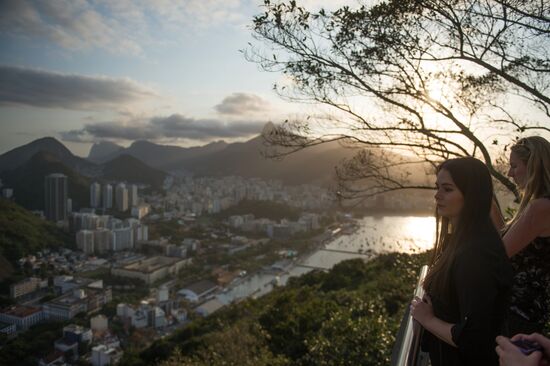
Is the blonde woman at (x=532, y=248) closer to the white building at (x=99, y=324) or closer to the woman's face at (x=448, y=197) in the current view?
the woman's face at (x=448, y=197)

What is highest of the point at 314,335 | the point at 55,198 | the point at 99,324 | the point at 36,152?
the point at 36,152

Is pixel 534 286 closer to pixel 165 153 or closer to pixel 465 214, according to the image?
pixel 465 214

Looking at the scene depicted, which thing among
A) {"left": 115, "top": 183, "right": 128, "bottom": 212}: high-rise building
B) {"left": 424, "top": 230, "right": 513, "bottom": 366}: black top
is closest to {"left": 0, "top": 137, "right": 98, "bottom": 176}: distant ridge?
{"left": 115, "top": 183, "right": 128, "bottom": 212}: high-rise building

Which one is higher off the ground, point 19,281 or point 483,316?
point 483,316

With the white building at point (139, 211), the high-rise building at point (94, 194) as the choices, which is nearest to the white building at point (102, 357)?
the high-rise building at point (94, 194)

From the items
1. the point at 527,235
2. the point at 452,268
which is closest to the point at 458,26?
the point at 527,235

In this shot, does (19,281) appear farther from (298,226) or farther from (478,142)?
(298,226)

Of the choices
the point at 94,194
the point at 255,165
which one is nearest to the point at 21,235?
the point at 94,194
